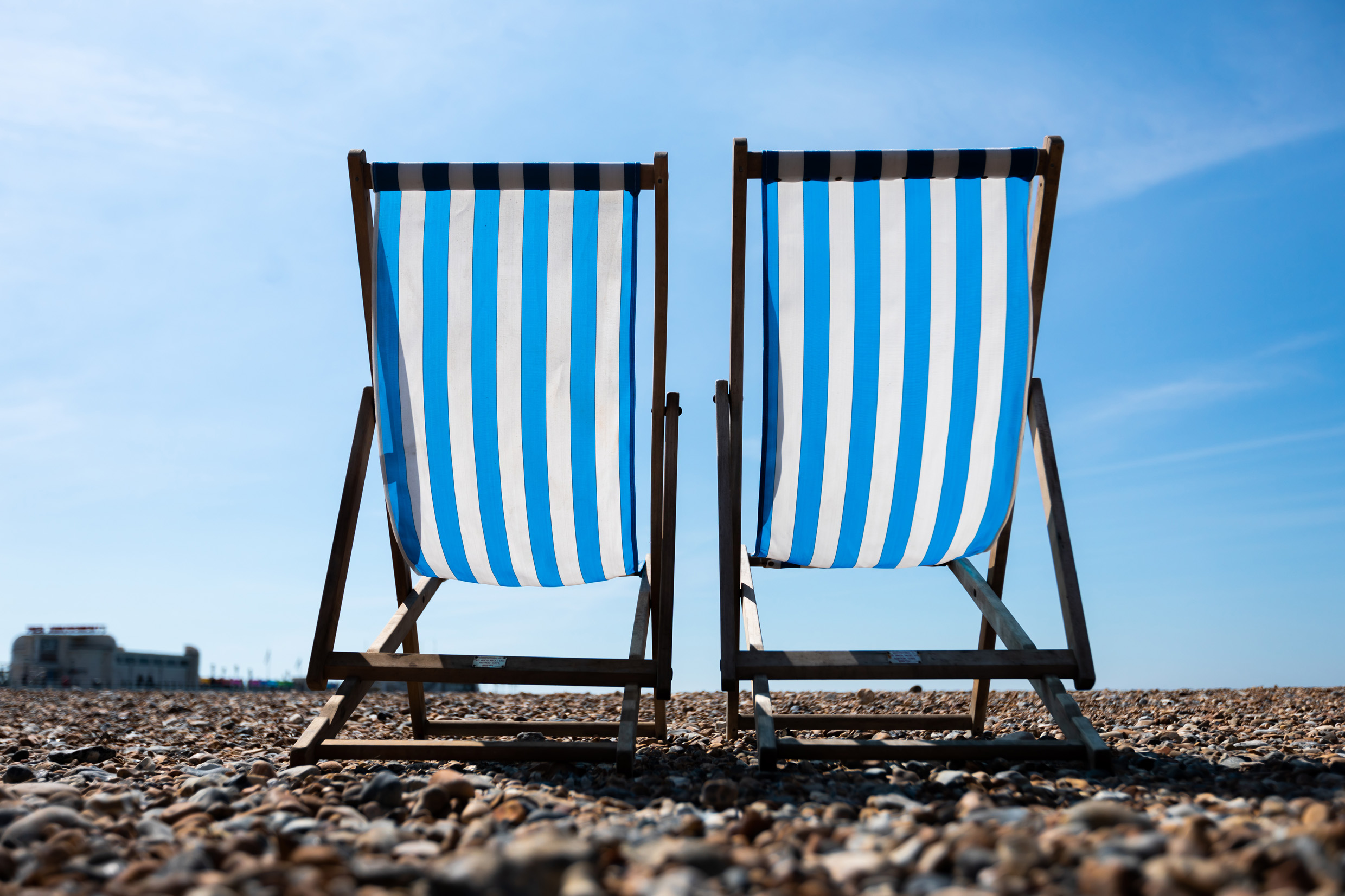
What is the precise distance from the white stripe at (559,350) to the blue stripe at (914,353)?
119 centimetres

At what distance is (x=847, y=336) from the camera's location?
3.18m

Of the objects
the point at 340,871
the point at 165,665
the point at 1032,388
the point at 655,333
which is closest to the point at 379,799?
the point at 340,871

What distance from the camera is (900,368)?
320 cm

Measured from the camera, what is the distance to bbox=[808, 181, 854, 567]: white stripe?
3.13m

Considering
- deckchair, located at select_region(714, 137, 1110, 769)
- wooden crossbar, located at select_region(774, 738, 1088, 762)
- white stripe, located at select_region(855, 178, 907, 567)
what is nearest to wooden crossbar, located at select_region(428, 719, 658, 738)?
deckchair, located at select_region(714, 137, 1110, 769)

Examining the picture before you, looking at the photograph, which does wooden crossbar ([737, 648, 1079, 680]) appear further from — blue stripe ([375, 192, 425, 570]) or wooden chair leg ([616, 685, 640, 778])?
blue stripe ([375, 192, 425, 570])

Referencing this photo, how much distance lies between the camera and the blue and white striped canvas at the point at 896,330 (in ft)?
10.2

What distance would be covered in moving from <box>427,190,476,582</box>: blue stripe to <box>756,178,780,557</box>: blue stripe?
3.69 ft

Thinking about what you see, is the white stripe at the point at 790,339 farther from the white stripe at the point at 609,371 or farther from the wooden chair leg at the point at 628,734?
the wooden chair leg at the point at 628,734

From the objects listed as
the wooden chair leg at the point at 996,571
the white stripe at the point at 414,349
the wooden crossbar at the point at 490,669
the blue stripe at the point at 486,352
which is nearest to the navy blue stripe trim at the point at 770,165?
the blue stripe at the point at 486,352

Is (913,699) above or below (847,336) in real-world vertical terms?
below

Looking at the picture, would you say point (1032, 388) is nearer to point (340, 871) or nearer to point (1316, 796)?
point (1316, 796)

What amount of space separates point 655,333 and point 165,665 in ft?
148

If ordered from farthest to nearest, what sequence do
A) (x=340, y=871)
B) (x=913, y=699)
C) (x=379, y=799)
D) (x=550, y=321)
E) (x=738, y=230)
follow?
(x=913, y=699), (x=550, y=321), (x=738, y=230), (x=379, y=799), (x=340, y=871)
